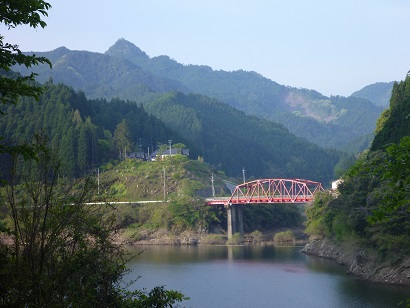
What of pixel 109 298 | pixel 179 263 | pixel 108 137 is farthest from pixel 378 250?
pixel 108 137

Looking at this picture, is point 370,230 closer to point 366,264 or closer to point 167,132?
point 366,264

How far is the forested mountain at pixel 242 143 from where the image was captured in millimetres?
141875

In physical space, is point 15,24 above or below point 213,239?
above

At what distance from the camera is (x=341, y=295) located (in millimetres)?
35062

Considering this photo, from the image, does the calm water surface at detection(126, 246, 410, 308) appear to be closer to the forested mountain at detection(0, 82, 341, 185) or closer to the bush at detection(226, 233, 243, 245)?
the bush at detection(226, 233, 243, 245)

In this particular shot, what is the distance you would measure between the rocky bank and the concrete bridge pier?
20.7m

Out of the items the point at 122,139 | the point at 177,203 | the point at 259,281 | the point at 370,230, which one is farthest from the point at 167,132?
the point at 370,230

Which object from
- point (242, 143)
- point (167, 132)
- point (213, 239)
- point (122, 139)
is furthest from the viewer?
point (242, 143)

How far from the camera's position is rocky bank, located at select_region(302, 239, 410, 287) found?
37.5m

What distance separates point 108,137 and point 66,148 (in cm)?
1382

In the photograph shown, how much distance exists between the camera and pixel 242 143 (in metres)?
154


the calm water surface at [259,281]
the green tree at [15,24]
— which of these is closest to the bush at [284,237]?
the calm water surface at [259,281]

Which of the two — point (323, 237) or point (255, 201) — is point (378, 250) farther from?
point (255, 201)

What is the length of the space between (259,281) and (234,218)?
3469cm
